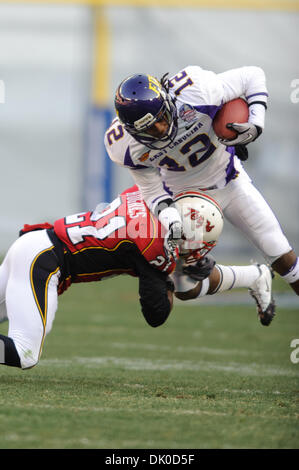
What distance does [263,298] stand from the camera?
5.29m

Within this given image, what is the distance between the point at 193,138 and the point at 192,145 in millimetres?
58

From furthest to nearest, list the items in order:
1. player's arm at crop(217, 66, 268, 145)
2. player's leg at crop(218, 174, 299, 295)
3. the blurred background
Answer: the blurred background < player's leg at crop(218, 174, 299, 295) < player's arm at crop(217, 66, 268, 145)

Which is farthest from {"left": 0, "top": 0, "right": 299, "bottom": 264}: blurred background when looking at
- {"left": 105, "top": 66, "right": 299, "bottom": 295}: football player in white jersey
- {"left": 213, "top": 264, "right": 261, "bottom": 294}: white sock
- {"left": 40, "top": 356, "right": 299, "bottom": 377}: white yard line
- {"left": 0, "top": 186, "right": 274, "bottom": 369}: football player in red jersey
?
{"left": 0, "top": 186, "right": 274, "bottom": 369}: football player in red jersey

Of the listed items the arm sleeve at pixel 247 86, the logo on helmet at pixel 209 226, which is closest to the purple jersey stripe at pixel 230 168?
the arm sleeve at pixel 247 86

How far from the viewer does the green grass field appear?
306 centimetres

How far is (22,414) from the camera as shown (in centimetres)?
329

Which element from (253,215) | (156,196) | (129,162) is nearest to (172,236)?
(156,196)

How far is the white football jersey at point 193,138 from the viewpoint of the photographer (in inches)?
188

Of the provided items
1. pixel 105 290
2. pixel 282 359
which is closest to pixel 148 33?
pixel 105 290

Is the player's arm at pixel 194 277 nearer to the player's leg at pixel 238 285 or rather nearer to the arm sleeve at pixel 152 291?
the player's leg at pixel 238 285

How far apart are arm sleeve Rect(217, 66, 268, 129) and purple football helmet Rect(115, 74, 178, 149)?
44cm

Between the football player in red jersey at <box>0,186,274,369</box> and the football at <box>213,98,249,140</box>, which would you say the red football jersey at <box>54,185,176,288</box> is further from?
the football at <box>213,98,249,140</box>

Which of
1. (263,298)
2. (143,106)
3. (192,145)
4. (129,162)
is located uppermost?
(143,106)

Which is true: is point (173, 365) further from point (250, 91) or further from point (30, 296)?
point (250, 91)
